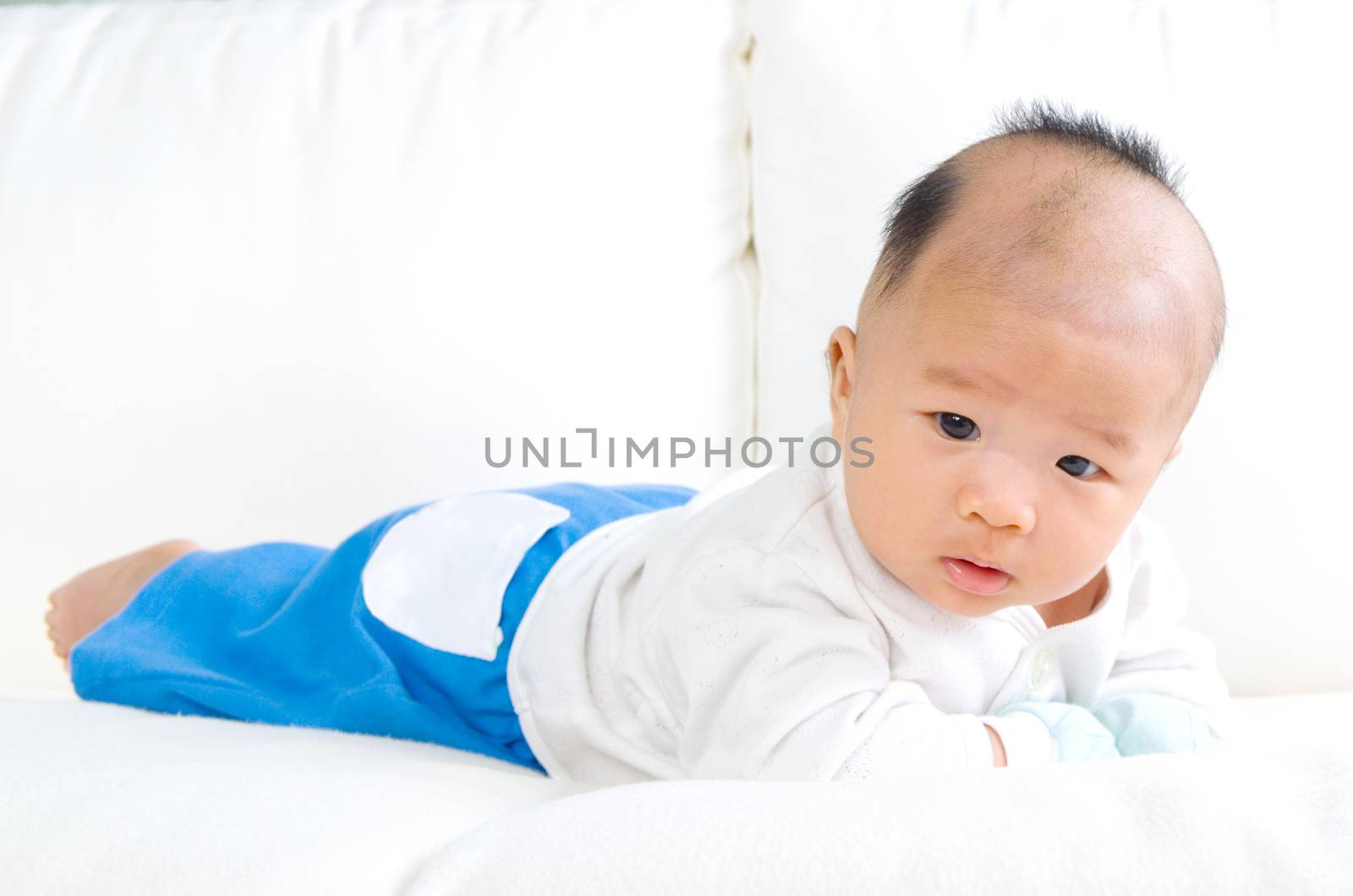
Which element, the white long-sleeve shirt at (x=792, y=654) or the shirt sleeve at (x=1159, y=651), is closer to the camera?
the white long-sleeve shirt at (x=792, y=654)

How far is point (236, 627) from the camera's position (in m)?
1.24

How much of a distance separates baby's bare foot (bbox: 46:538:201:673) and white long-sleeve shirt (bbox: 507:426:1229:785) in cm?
46

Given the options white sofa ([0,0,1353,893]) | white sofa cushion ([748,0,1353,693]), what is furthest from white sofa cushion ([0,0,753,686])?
white sofa cushion ([748,0,1353,693])

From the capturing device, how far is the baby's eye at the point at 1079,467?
894mm

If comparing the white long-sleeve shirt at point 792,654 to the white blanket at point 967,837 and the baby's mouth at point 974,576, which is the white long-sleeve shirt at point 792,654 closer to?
the baby's mouth at point 974,576

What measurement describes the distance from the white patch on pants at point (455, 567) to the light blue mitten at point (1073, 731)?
17.5 inches

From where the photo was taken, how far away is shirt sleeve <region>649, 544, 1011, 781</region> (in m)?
0.90

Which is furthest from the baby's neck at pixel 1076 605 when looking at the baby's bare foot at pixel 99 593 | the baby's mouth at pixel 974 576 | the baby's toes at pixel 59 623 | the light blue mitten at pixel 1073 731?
the baby's toes at pixel 59 623

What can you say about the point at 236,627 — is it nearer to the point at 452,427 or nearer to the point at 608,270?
the point at 452,427

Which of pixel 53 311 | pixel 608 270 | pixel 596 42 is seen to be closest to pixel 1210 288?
pixel 608 270

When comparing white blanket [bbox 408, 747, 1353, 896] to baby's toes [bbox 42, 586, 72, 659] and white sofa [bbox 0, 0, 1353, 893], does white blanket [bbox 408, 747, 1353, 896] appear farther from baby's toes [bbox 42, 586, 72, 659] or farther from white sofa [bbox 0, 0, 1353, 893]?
baby's toes [bbox 42, 586, 72, 659]

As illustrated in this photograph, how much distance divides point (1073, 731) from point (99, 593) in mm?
976

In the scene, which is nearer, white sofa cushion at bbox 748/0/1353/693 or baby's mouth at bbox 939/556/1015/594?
baby's mouth at bbox 939/556/1015/594

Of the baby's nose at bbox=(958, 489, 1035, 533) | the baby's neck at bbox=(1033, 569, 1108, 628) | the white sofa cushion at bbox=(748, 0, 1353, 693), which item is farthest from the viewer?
the white sofa cushion at bbox=(748, 0, 1353, 693)
